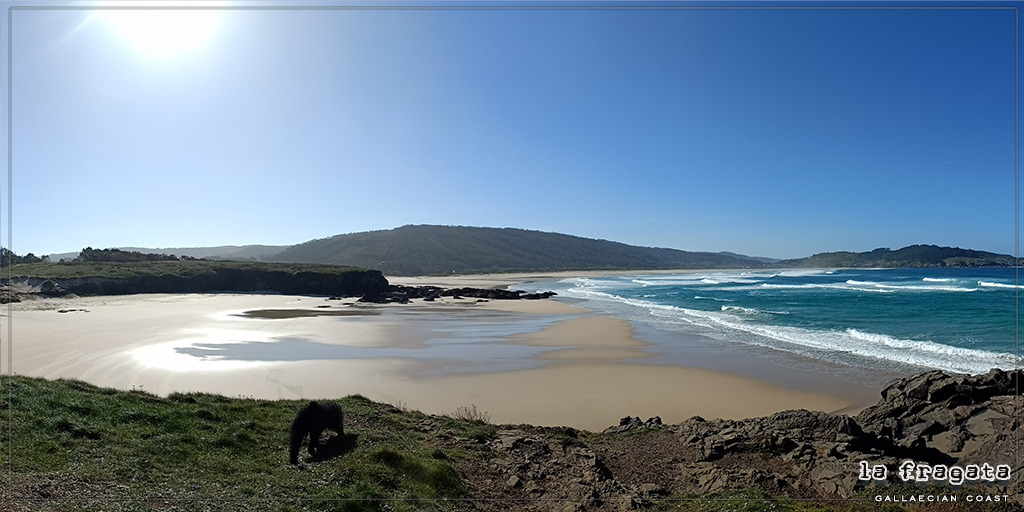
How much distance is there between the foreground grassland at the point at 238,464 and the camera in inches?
225

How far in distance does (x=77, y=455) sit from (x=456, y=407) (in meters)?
8.33

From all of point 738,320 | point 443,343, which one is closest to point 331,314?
point 443,343

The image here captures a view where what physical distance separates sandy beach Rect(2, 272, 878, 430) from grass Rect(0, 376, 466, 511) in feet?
15.8

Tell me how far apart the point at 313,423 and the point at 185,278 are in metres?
49.9

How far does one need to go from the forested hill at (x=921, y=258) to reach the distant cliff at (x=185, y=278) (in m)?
147

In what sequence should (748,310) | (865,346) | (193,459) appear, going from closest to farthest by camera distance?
(193,459), (865,346), (748,310)

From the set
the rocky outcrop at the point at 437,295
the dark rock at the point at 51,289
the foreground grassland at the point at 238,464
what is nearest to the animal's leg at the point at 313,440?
the foreground grassland at the point at 238,464

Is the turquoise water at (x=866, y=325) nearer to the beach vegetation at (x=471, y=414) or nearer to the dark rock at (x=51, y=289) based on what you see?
the beach vegetation at (x=471, y=414)

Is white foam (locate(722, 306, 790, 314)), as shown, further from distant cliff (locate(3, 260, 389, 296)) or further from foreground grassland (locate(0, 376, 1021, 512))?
distant cliff (locate(3, 260, 389, 296))

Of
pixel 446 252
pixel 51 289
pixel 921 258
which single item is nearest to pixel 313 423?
pixel 51 289

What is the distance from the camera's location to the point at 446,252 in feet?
483

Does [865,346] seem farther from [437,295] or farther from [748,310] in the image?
[437,295]

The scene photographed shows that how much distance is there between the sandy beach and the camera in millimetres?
13984

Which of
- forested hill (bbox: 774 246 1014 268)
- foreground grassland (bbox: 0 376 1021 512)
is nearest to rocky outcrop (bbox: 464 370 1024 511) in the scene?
foreground grassland (bbox: 0 376 1021 512)
